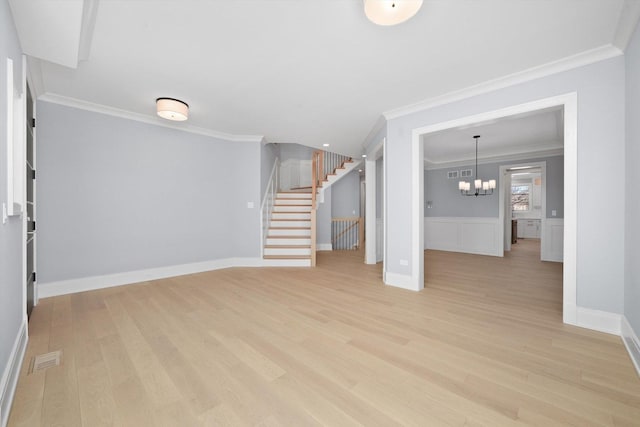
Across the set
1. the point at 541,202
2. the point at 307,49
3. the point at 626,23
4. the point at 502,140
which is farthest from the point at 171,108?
the point at 541,202

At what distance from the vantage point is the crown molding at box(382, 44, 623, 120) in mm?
2406

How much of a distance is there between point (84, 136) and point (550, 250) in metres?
9.42

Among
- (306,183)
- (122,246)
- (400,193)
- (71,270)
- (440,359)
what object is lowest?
(440,359)

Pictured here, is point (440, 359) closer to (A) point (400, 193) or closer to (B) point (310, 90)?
(A) point (400, 193)

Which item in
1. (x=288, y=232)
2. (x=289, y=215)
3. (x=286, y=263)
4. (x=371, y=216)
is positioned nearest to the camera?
(x=286, y=263)

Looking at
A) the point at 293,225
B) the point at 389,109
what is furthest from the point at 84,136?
the point at 389,109

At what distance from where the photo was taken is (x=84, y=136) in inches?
146

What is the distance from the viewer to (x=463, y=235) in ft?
24.7

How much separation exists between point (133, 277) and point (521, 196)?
14.4 m

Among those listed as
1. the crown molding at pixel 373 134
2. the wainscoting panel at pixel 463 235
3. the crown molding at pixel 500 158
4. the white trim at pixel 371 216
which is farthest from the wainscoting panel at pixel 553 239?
the crown molding at pixel 373 134

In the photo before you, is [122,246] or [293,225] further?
[293,225]

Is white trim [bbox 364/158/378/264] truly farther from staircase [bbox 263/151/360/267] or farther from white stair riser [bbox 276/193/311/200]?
white stair riser [bbox 276/193/311/200]

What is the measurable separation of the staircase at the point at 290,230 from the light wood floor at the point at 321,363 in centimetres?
210

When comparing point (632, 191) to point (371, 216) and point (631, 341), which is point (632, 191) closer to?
point (631, 341)
